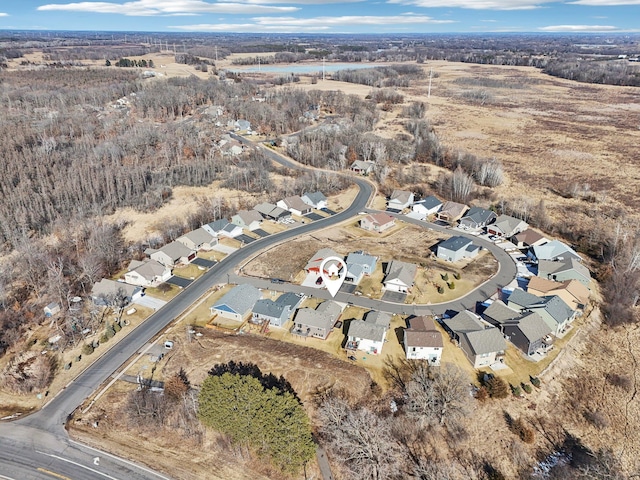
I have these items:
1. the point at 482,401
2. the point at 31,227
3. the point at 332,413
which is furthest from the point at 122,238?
the point at 482,401

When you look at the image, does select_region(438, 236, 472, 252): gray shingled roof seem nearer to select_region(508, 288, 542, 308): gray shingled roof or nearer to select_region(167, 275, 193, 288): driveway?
select_region(508, 288, 542, 308): gray shingled roof

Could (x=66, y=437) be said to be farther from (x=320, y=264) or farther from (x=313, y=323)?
(x=320, y=264)

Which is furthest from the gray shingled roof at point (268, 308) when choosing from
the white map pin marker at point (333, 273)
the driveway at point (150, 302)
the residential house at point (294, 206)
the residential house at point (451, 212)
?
the residential house at point (451, 212)

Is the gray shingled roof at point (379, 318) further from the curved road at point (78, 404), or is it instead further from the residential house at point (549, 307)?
the residential house at point (549, 307)

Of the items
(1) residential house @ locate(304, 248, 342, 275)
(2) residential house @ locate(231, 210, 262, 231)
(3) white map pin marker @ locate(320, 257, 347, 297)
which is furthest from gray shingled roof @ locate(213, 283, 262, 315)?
(2) residential house @ locate(231, 210, 262, 231)

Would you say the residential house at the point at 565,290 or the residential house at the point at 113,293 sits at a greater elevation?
the residential house at the point at 565,290

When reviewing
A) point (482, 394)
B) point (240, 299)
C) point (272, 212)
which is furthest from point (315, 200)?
point (482, 394)
